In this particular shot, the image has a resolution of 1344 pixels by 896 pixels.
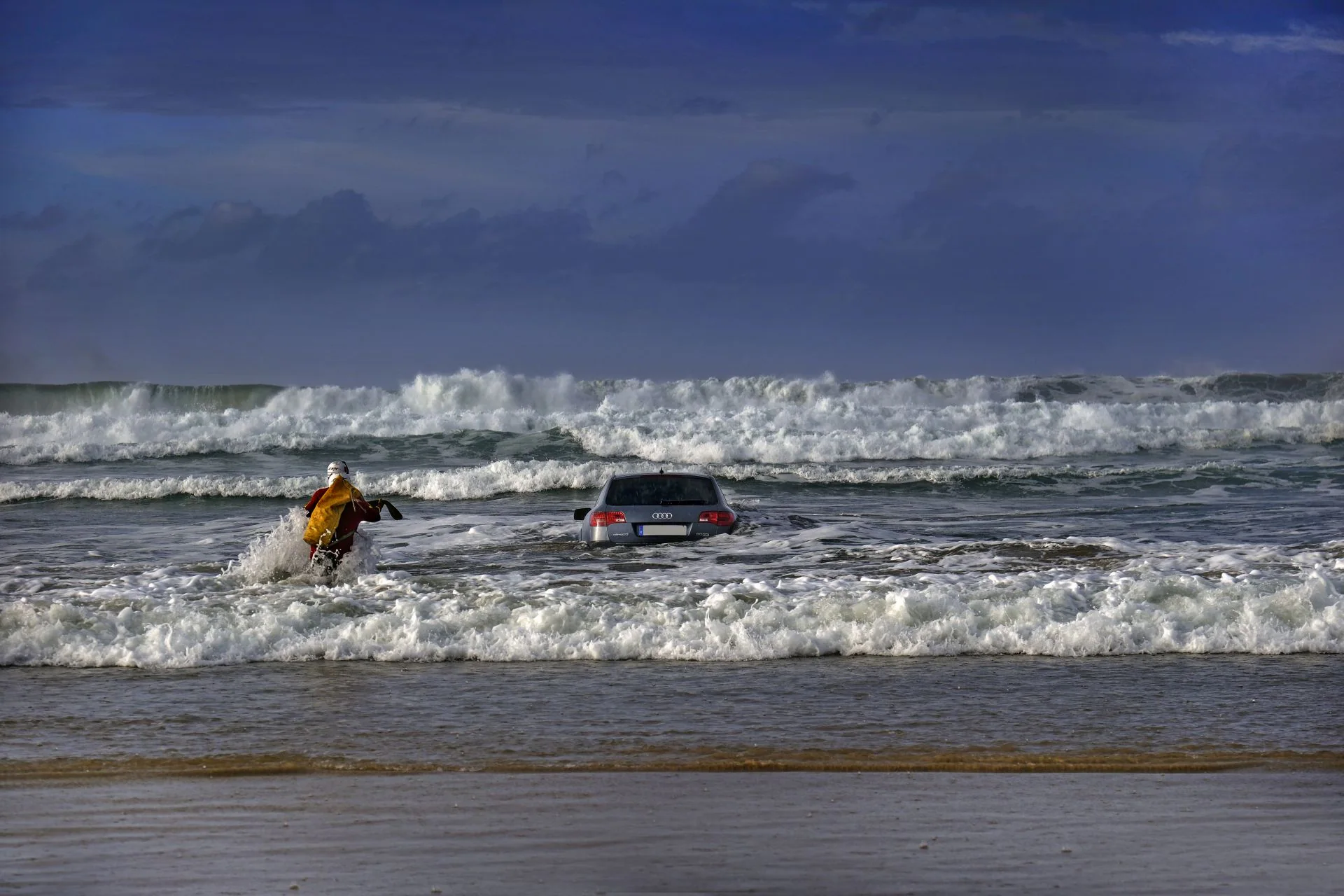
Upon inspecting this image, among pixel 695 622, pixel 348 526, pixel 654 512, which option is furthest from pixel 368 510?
pixel 695 622

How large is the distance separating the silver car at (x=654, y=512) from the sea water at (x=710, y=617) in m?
0.22

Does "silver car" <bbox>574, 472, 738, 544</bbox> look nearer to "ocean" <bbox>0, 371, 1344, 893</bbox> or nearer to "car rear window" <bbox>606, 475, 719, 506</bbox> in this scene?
"car rear window" <bbox>606, 475, 719, 506</bbox>

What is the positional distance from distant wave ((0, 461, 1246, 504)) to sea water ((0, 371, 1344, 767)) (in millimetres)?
110

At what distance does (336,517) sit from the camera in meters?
14.7

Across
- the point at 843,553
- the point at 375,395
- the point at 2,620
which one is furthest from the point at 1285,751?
the point at 375,395

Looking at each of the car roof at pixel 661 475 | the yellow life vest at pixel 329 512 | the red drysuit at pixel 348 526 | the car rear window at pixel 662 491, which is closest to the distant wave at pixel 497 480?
the car roof at pixel 661 475

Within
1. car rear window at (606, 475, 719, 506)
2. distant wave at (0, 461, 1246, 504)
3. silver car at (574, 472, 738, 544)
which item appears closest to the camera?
silver car at (574, 472, 738, 544)

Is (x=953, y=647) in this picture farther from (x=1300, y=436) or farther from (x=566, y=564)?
(x=1300, y=436)

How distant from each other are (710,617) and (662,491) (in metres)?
5.79

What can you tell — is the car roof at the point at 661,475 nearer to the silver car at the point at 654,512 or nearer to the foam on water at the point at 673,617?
the silver car at the point at 654,512

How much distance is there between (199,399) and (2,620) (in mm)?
49517

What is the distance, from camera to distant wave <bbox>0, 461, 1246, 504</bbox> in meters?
30.2

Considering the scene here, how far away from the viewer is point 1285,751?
8.15 metres

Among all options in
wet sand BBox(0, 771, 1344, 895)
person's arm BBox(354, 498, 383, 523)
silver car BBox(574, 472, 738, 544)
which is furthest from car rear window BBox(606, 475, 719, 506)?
wet sand BBox(0, 771, 1344, 895)
